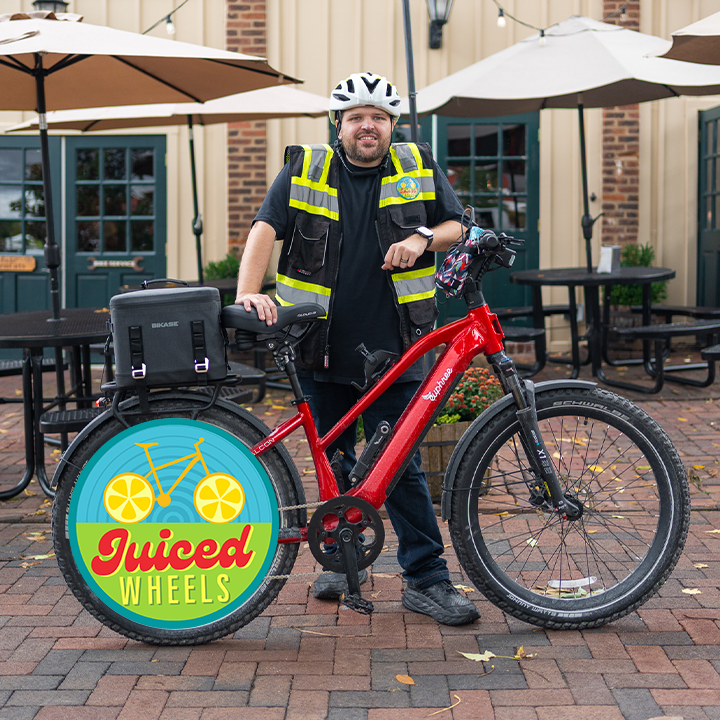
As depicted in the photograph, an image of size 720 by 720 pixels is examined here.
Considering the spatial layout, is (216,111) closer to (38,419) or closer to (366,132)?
(38,419)

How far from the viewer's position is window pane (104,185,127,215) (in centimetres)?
962

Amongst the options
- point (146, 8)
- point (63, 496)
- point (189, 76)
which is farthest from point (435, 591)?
point (146, 8)

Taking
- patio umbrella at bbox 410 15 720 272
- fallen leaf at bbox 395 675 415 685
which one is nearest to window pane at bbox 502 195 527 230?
patio umbrella at bbox 410 15 720 272

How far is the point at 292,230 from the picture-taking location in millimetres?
3266

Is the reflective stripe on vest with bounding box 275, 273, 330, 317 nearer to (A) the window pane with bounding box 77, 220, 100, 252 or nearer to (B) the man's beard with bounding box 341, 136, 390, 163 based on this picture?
(B) the man's beard with bounding box 341, 136, 390, 163

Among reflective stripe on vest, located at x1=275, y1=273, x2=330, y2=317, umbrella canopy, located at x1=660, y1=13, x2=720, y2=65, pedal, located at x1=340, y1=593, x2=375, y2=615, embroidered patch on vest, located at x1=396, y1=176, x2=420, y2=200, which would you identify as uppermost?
umbrella canopy, located at x1=660, y1=13, x2=720, y2=65

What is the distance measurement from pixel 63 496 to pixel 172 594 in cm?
47

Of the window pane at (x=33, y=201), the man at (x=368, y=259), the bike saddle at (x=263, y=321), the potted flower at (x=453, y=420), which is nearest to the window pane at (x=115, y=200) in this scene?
the window pane at (x=33, y=201)

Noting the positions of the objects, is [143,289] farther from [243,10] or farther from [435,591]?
[243,10]

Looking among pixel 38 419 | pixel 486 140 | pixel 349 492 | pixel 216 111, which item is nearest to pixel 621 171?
pixel 486 140

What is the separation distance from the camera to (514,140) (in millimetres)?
9609

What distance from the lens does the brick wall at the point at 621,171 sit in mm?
9461

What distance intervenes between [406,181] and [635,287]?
6.30 meters

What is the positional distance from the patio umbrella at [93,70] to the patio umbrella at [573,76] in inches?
78.9
